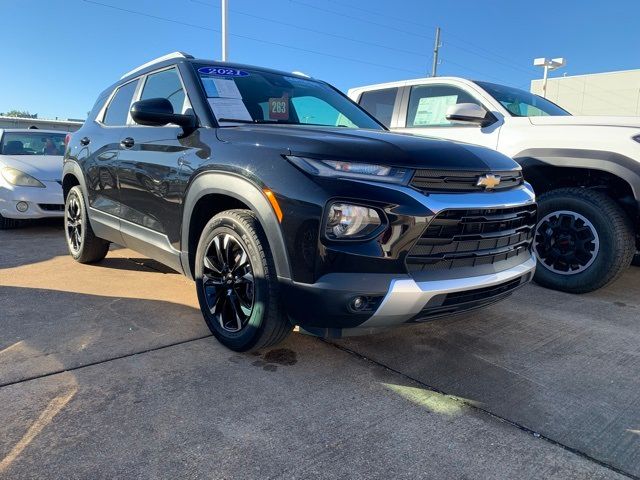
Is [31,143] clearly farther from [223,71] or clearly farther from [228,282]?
[228,282]

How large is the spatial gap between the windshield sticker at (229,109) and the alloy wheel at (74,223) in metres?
2.28

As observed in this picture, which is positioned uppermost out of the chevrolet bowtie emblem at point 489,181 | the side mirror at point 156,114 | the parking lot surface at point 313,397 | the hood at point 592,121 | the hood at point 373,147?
the hood at point 592,121

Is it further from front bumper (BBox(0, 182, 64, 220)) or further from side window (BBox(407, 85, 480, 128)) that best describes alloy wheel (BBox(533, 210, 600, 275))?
front bumper (BBox(0, 182, 64, 220))

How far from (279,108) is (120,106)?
171 centimetres

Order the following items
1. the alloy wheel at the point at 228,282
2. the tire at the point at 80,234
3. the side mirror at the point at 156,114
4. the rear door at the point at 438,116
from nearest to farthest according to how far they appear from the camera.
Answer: the alloy wheel at the point at 228,282 → the side mirror at the point at 156,114 → the tire at the point at 80,234 → the rear door at the point at 438,116

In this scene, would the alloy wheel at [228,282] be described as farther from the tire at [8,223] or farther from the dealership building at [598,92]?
the dealership building at [598,92]

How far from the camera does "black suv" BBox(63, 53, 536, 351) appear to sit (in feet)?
7.43

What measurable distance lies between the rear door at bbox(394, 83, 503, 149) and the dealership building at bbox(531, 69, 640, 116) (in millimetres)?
23938

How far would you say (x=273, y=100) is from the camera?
3.51 metres

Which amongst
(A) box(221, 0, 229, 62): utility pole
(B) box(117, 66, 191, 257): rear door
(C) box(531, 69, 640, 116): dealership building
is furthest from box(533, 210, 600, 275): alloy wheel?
(C) box(531, 69, 640, 116): dealership building

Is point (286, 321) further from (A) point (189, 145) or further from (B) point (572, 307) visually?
(B) point (572, 307)

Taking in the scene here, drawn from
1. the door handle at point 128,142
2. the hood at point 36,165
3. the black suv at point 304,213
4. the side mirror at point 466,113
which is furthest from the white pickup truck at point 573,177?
the hood at point 36,165

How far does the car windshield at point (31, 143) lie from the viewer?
24.4 ft

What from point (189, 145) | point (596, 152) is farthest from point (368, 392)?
point (596, 152)
